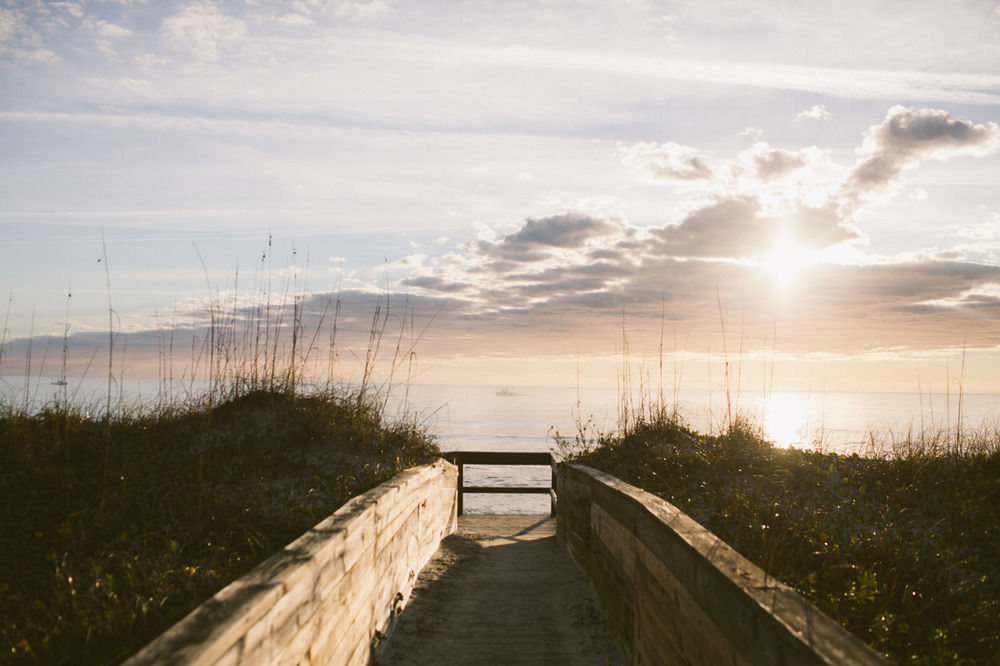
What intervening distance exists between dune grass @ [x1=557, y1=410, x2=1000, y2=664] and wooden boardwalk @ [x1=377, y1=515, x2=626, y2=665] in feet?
4.18

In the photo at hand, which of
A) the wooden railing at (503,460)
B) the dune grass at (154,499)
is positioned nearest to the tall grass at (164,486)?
the dune grass at (154,499)

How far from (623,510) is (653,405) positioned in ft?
12.3

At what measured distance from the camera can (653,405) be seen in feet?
26.6

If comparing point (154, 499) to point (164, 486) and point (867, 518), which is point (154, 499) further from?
point (867, 518)

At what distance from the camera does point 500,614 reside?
213 inches

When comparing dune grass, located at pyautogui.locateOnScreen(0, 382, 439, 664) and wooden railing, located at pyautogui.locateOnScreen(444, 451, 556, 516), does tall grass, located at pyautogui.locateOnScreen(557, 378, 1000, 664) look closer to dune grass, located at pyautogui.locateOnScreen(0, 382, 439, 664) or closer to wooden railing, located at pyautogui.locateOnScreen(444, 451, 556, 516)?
wooden railing, located at pyautogui.locateOnScreen(444, 451, 556, 516)

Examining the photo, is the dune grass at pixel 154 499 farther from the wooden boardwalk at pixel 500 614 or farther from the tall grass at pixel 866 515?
the tall grass at pixel 866 515

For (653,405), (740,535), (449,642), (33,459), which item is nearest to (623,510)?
(740,535)

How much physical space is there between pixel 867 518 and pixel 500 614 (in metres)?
3.25

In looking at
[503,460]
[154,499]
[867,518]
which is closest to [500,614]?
[154,499]

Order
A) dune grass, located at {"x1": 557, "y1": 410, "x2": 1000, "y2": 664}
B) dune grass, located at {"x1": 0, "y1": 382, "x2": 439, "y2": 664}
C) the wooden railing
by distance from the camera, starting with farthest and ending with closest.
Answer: the wooden railing < dune grass, located at {"x1": 557, "y1": 410, "x2": 1000, "y2": 664} < dune grass, located at {"x1": 0, "y1": 382, "x2": 439, "y2": 664}

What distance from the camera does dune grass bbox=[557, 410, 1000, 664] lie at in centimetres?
345

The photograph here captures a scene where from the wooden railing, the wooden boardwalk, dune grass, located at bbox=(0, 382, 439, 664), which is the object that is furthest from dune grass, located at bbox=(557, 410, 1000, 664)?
dune grass, located at bbox=(0, 382, 439, 664)

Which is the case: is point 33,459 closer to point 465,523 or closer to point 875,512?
point 465,523
